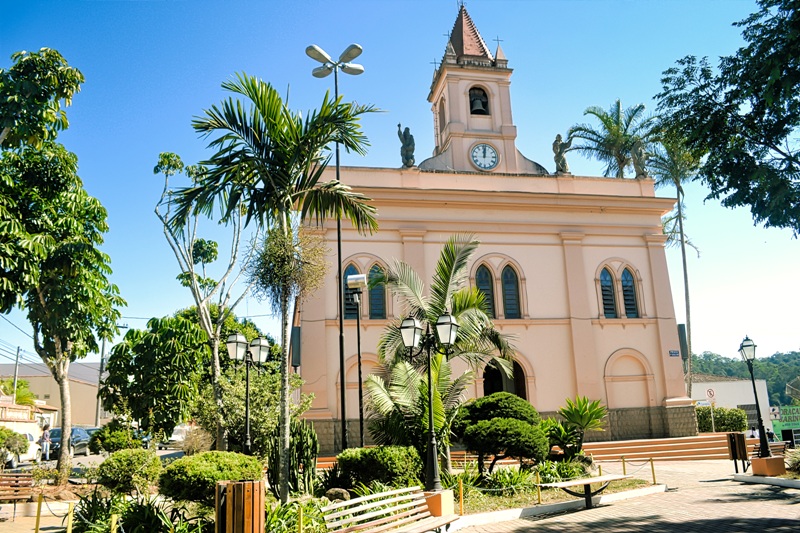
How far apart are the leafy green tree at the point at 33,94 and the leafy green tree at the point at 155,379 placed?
8.15 meters

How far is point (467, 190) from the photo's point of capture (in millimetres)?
23391

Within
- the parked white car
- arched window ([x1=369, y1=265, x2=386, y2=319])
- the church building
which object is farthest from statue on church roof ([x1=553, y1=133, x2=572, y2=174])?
the parked white car

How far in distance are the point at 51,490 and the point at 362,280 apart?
8395 mm

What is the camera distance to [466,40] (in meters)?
28.0

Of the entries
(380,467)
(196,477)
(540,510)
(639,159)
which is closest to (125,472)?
(196,477)

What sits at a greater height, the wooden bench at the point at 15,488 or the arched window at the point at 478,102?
the arched window at the point at 478,102

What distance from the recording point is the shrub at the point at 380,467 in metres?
11.3

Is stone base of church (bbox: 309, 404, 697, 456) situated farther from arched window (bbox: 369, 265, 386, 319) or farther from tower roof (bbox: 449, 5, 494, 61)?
tower roof (bbox: 449, 5, 494, 61)

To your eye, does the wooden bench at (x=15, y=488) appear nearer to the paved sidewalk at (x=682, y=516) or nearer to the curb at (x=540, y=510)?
the paved sidewalk at (x=682, y=516)

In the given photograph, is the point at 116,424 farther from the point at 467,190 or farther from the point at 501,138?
the point at 501,138

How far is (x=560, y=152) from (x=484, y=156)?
3074mm

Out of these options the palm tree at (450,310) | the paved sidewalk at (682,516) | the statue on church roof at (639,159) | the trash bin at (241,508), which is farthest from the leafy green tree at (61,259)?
the statue on church roof at (639,159)

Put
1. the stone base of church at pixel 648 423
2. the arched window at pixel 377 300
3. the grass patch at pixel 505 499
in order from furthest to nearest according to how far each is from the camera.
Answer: the stone base of church at pixel 648 423, the arched window at pixel 377 300, the grass patch at pixel 505 499

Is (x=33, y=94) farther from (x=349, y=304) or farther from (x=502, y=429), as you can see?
(x=502, y=429)
